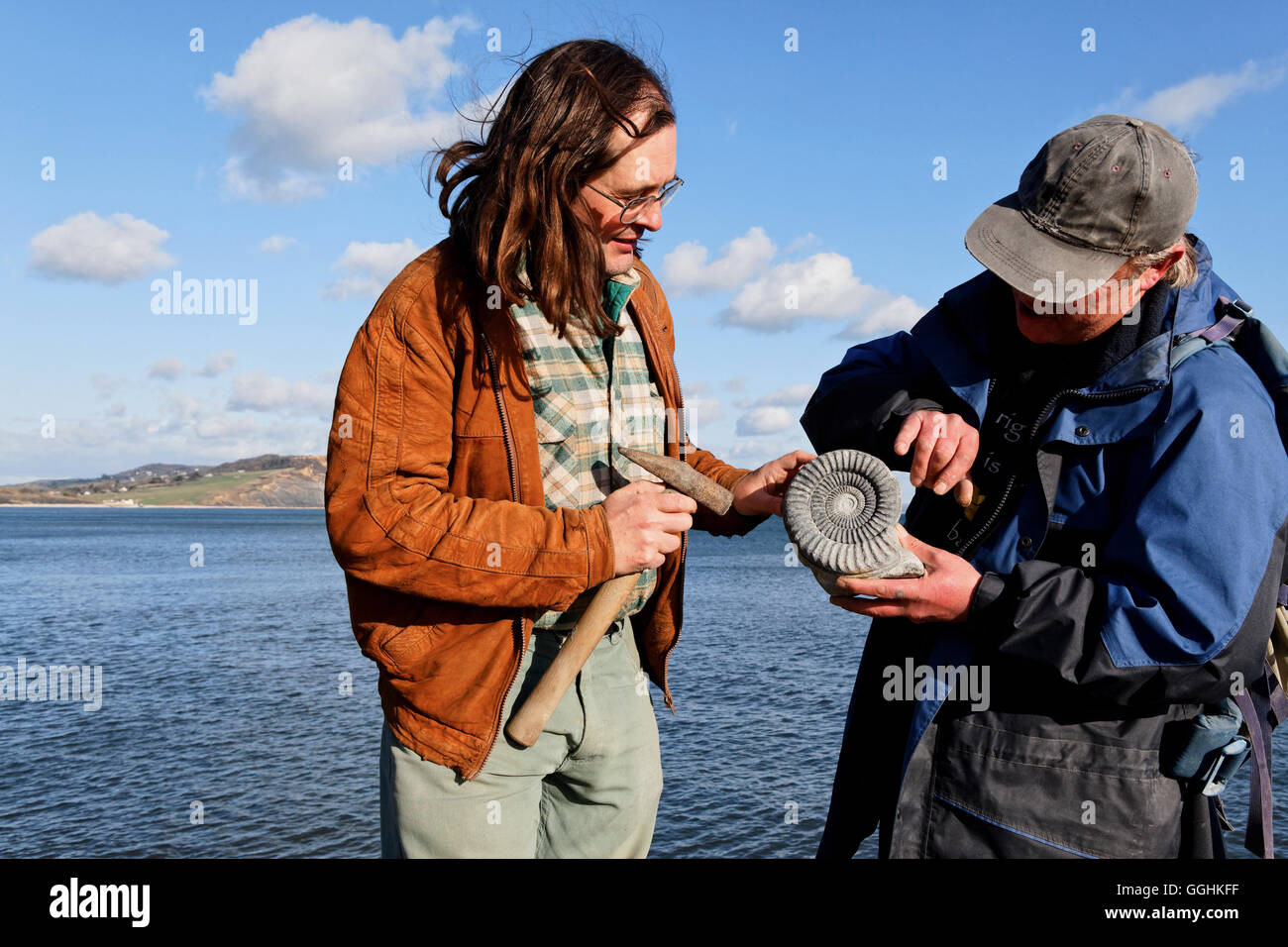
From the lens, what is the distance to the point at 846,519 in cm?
307

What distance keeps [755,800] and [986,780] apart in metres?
13.6

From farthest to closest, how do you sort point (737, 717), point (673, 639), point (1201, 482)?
point (737, 717)
point (673, 639)
point (1201, 482)

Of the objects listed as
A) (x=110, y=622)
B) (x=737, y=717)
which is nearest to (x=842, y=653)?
(x=737, y=717)

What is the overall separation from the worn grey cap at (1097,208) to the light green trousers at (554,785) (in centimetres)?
192

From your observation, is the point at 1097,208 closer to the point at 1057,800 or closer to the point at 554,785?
the point at 1057,800

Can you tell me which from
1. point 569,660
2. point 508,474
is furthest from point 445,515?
point 569,660

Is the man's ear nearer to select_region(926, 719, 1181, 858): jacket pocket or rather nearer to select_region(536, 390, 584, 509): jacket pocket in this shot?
select_region(926, 719, 1181, 858): jacket pocket

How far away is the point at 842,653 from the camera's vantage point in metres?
28.9

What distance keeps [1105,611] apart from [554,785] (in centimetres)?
204

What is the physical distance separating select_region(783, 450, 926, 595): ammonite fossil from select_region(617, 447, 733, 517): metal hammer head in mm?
341

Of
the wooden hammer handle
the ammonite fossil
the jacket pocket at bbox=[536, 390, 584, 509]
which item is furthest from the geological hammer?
the ammonite fossil

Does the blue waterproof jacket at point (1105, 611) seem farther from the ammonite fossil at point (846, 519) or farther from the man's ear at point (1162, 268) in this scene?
the ammonite fossil at point (846, 519)

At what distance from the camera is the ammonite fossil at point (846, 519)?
9.66ft
